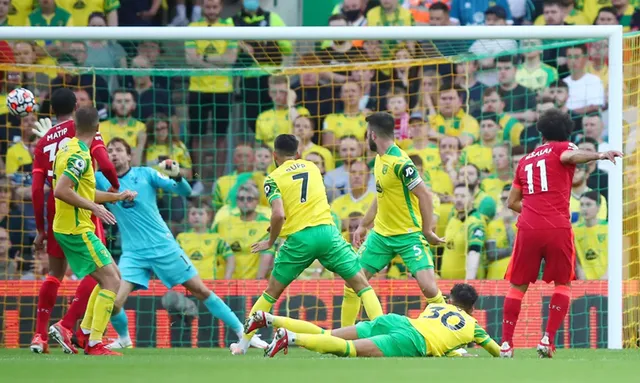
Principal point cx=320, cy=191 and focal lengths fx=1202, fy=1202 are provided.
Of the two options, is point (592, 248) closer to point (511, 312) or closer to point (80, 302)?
point (511, 312)

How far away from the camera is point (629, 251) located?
469 inches

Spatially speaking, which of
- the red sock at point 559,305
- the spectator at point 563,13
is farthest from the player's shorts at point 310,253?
the spectator at point 563,13

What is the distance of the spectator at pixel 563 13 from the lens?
49.1 feet

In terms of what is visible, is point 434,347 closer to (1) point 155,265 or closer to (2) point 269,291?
(2) point 269,291

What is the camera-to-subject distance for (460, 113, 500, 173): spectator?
13875 millimetres

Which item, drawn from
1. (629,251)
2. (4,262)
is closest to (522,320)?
(629,251)

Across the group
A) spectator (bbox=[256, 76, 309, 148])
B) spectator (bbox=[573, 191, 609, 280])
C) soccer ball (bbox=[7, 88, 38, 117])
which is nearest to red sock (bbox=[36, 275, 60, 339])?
soccer ball (bbox=[7, 88, 38, 117])

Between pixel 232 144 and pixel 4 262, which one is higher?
pixel 232 144

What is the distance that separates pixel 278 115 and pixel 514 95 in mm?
2811

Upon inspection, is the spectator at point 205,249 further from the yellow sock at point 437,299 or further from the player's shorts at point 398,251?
the yellow sock at point 437,299

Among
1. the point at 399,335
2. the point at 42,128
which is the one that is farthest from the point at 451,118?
the point at 399,335

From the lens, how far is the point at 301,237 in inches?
371

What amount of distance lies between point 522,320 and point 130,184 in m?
4.27

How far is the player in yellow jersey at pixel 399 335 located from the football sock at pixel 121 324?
118 inches
